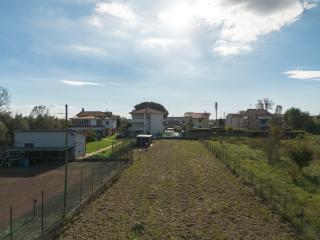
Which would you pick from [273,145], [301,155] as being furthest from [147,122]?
[301,155]

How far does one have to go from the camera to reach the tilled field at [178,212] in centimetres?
1488

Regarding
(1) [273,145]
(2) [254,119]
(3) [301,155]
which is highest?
(2) [254,119]

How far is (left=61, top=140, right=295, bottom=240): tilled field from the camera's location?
48.8 feet

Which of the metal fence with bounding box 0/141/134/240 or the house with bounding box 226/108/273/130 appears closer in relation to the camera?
the metal fence with bounding box 0/141/134/240

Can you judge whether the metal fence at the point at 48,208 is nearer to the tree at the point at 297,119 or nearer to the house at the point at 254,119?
the tree at the point at 297,119

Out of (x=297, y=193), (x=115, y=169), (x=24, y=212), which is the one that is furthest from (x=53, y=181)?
(x=297, y=193)

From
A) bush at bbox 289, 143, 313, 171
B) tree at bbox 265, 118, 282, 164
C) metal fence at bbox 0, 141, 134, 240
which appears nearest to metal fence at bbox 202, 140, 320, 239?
bush at bbox 289, 143, 313, 171

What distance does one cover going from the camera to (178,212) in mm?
18156

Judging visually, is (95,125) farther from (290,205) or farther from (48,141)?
(290,205)

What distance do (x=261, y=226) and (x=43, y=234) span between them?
799 centimetres

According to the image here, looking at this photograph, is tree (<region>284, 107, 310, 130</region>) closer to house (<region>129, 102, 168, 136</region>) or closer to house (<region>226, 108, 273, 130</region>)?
house (<region>226, 108, 273, 130</region>)

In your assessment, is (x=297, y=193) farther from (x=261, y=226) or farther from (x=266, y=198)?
(x=261, y=226)

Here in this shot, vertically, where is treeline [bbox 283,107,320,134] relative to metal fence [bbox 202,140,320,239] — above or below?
above

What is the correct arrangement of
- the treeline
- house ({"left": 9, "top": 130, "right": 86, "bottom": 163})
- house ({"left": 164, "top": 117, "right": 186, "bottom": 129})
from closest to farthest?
house ({"left": 9, "top": 130, "right": 86, "bottom": 163})
the treeline
house ({"left": 164, "top": 117, "right": 186, "bottom": 129})
